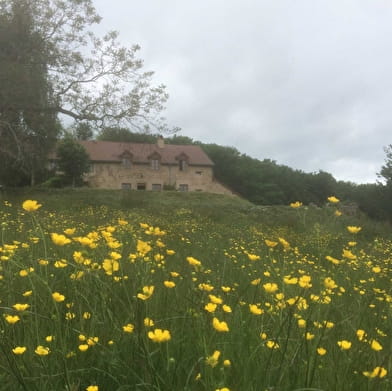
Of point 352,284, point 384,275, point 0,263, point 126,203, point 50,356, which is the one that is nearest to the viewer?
point 50,356

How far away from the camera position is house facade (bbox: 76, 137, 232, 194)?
1516 inches

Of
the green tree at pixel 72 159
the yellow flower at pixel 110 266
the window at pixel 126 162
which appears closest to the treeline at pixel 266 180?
the window at pixel 126 162

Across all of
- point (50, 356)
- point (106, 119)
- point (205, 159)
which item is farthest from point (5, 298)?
point (205, 159)

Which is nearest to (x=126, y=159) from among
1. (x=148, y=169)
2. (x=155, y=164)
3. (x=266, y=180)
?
(x=148, y=169)

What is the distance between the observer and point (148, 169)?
39.9 meters

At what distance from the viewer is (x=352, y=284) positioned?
11.7 ft

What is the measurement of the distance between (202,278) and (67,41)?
56.9ft

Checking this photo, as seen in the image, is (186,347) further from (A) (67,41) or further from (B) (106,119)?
(A) (67,41)

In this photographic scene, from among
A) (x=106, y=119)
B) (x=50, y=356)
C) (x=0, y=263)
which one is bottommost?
(x=50, y=356)

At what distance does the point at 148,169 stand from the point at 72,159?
9.74 m

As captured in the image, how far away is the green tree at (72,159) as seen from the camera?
103 feet

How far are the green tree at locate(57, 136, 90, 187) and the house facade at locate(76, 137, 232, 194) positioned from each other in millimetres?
4761

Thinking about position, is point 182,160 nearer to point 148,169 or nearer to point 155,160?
point 155,160

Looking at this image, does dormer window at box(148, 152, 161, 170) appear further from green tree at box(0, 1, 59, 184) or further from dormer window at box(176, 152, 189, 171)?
green tree at box(0, 1, 59, 184)
